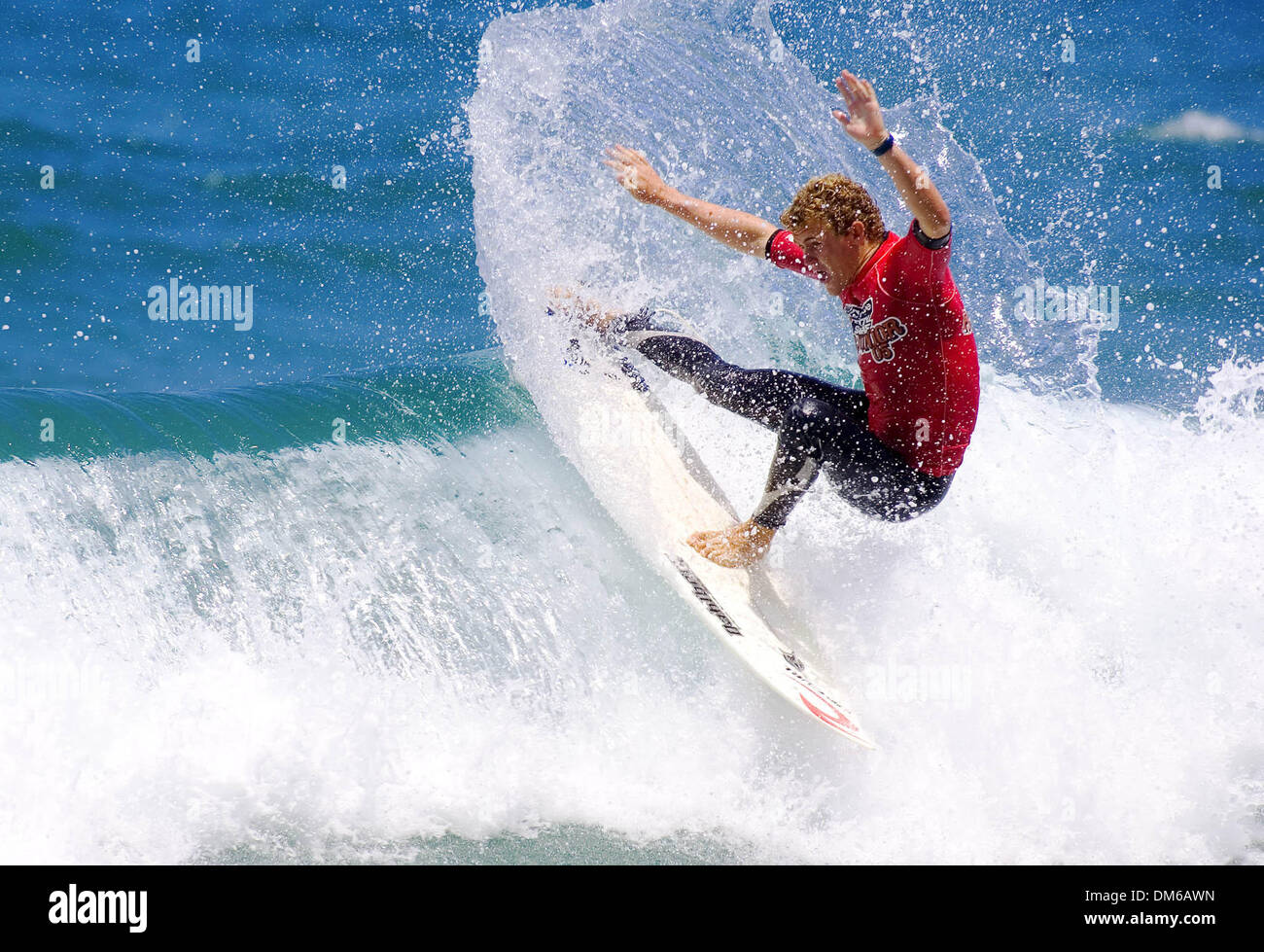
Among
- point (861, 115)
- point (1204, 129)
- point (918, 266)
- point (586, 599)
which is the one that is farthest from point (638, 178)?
point (1204, 129)

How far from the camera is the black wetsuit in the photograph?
440 centimetres

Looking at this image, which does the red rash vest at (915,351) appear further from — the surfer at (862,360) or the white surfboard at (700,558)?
the white surfboard at (700,558)

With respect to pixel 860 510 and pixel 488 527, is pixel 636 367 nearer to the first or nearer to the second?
pixel 488 527

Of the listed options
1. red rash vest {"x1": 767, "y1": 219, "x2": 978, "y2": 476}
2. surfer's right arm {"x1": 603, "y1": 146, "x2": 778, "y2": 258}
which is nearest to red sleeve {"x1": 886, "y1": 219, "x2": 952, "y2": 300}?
red rash vest {"x1": 767, "y1": 219, "x2": 978, "y2": 476}

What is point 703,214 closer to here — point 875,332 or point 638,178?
point 638,178

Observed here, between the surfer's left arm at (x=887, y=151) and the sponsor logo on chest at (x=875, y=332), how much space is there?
47 cm

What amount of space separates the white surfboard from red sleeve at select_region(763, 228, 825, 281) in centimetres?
136

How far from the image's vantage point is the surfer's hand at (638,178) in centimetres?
466

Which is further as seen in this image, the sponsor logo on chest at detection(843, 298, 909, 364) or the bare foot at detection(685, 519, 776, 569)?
the bare foot at detection(685, 519, 776, 569)

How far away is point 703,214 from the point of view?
15.2 ft

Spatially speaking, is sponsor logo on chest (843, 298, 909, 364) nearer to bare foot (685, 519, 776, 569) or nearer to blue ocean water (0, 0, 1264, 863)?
bare foot (685, 519, 776, 569)

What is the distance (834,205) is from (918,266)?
1.43 ft

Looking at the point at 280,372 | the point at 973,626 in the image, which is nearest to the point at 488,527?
the point at 973,626

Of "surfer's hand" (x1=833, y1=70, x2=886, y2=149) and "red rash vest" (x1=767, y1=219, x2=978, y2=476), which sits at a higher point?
"surfer's hand" (x1=833, y1=70, x2=886, y2=149)
